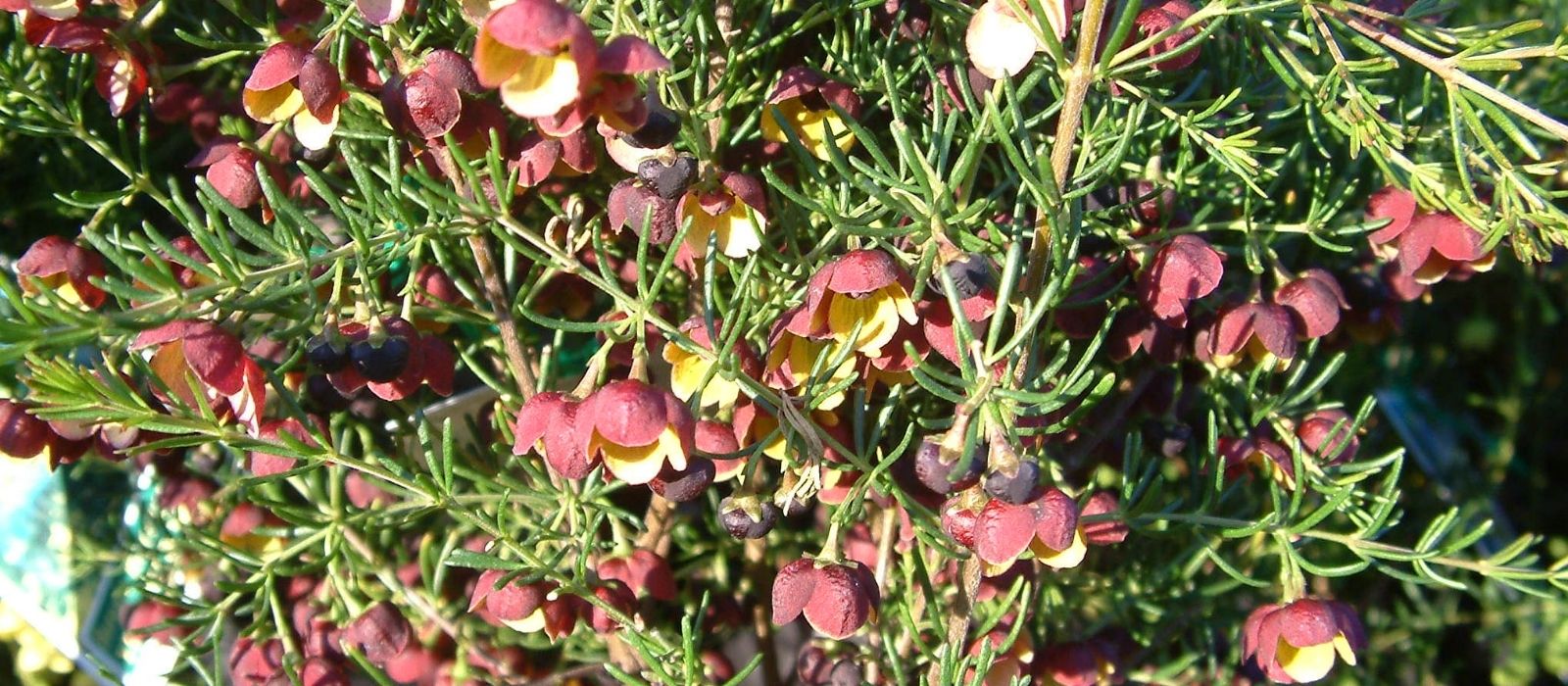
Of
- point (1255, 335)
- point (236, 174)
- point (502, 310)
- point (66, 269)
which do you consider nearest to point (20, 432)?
point (66, 269)

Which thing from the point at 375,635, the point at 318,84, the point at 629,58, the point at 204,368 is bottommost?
the point at 375,635

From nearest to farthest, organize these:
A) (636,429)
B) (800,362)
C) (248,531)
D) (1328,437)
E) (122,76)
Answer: (636,429)
(800,362)
(122,76)
(1328,437)
(248,531)

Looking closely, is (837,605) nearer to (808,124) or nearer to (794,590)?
(794,590)

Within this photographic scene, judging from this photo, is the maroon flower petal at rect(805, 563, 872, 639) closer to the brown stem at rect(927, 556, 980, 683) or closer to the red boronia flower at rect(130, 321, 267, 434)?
the brown stem at rect(927, 556, 980, 683)

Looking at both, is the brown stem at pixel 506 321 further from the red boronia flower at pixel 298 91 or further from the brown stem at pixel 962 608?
the brown stem at pixel 962 608

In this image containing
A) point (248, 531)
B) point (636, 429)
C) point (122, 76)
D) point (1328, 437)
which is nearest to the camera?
point (636, 429)

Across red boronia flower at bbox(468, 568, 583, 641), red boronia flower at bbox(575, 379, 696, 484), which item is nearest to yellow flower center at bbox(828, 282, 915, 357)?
red boronia flower at bbox(575, 379, 696, 484)

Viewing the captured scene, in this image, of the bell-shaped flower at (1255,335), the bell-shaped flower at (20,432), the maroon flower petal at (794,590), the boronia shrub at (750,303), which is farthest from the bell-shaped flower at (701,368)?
the bell-shaped flower at (20,432)
